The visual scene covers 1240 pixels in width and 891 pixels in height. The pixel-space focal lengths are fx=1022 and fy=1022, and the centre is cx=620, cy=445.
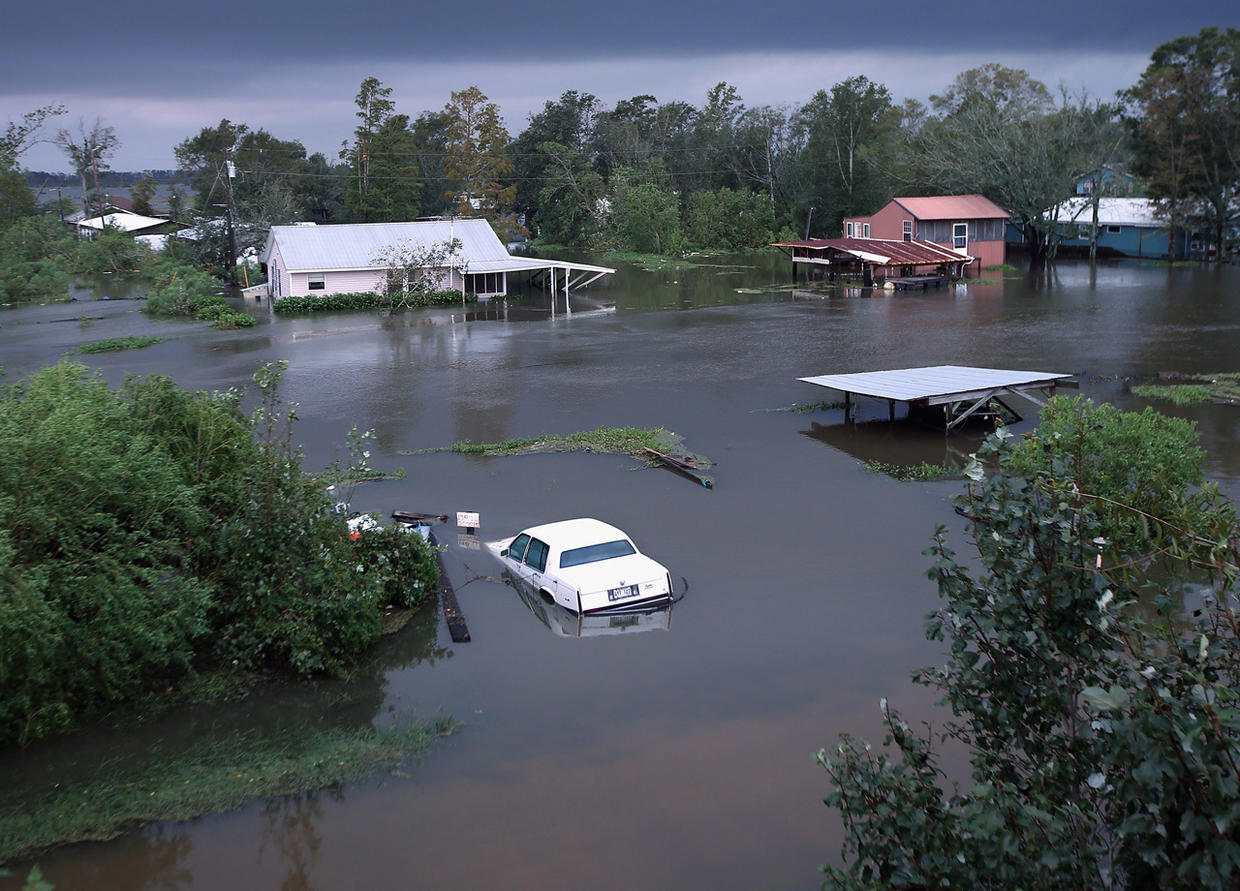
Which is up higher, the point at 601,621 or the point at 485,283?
the point at 485,283

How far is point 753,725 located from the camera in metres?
11.8

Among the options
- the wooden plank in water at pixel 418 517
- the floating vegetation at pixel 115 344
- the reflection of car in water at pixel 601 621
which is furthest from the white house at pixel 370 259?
the reflection of car in water at pixel 601 621

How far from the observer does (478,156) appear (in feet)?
285

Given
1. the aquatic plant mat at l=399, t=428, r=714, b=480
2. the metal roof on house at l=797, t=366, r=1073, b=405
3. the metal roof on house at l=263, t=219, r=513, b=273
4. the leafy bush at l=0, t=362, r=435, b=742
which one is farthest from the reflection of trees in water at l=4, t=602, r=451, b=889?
the metal roof on house at l=263, t=219, r=513, b=273

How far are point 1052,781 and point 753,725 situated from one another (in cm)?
655

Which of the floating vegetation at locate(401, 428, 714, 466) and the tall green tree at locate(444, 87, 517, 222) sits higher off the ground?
the tall green tree at locate(444, 87, 517, 222)

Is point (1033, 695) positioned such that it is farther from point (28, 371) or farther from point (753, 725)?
point (28, 371)

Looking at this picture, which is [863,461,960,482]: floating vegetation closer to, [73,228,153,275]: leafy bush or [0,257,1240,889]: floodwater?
[0,257,1240,889]: floodwater

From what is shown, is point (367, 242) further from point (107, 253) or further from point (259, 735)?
point (259, 735)

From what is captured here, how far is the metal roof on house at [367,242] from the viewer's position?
51.9m

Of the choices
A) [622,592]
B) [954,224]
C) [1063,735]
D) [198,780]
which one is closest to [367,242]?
[954,224]

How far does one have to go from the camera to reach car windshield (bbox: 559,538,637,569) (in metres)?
15.1

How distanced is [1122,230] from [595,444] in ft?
203

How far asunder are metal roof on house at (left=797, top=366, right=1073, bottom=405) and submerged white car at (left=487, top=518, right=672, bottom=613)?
1069cm
